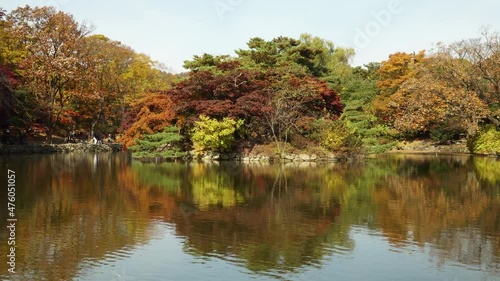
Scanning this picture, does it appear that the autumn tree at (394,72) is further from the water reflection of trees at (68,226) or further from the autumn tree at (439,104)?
the water reflection of trees at (68,226)

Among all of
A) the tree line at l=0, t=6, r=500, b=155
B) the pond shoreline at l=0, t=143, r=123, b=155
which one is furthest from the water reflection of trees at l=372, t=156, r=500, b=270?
the pond shoreline at l=0, t=143, r=123, b=155

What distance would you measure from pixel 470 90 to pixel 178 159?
18099mm

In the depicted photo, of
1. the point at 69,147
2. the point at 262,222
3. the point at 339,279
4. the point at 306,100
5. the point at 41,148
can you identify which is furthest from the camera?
the point at 69,147

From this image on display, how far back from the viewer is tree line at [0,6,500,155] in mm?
26234

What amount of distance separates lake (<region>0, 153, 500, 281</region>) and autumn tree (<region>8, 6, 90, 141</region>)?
692 inches

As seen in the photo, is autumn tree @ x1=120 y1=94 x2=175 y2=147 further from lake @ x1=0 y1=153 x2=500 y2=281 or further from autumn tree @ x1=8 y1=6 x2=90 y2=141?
lake @ x1=0 y1=153 x2=500 y2=281

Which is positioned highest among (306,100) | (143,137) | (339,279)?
(306,100)

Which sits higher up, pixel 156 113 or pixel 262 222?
pixel 156 113

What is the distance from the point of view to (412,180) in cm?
1744

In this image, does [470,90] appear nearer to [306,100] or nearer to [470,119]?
[470,119]

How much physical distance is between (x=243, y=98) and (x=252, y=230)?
1720 cm

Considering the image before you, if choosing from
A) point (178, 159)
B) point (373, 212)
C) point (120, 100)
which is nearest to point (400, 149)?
point (178, 159)

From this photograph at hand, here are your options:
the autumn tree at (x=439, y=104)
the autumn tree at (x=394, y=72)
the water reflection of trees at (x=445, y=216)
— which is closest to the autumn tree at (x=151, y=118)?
the autumn tree at (x=439, y=104)

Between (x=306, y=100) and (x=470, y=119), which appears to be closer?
(x=306, y=100)
